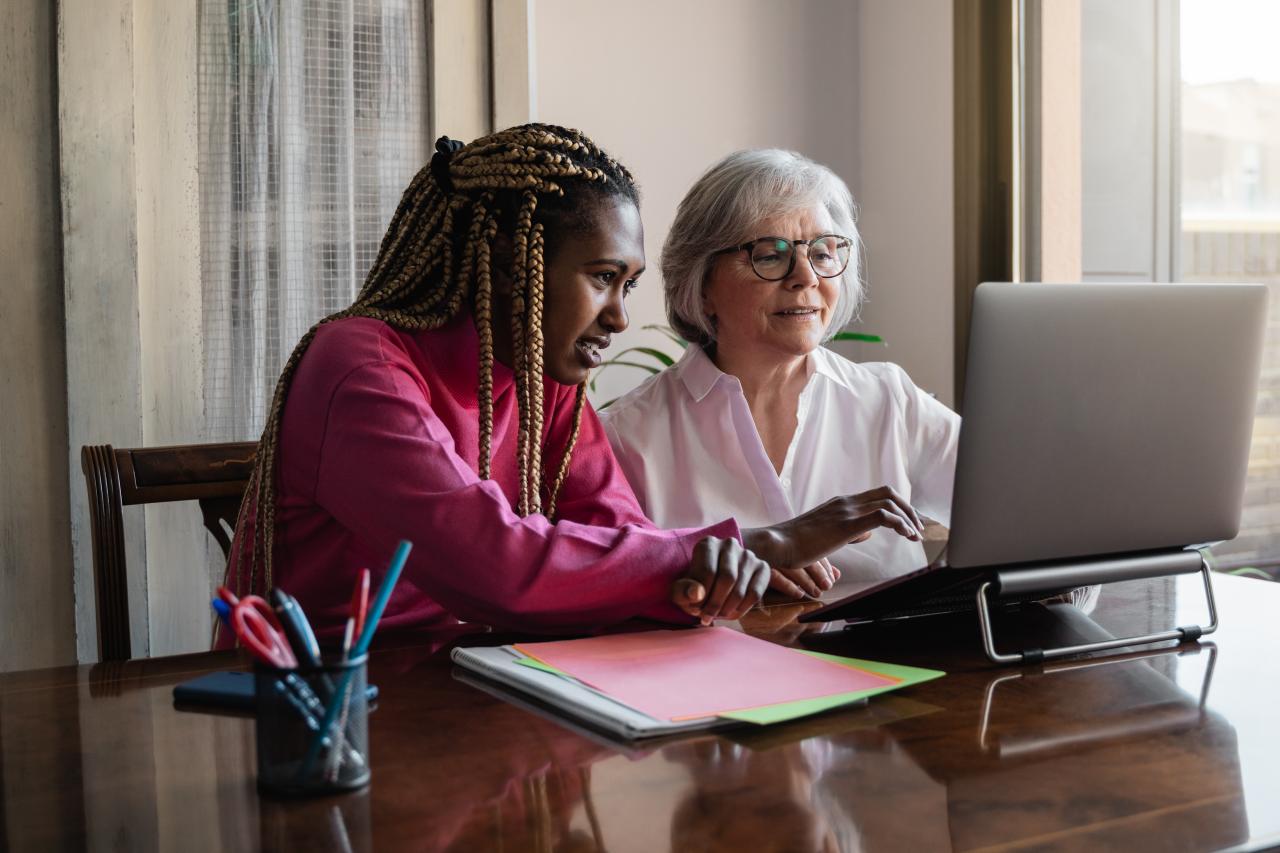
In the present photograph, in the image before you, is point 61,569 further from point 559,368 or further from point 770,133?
point 770,133

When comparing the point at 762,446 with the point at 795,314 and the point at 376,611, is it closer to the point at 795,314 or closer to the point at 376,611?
the point at 795,314

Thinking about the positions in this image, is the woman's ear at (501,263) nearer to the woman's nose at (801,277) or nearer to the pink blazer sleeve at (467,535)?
the pink blazer sleeve at (467,535)

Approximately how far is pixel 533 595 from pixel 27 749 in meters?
0.42

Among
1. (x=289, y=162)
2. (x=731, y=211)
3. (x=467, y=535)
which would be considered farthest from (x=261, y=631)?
(x=289, y=162)

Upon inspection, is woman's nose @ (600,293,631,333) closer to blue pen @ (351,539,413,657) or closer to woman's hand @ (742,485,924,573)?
woman's hand @ (742,485,924,573)

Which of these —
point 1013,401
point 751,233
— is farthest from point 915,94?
point 1013,401

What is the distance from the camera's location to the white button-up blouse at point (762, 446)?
1.80 m

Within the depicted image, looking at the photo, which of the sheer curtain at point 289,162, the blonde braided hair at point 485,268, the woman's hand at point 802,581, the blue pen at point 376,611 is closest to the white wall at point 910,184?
the sheer curtain at point 289,162

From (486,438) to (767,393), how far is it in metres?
0.70

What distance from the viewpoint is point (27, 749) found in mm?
814

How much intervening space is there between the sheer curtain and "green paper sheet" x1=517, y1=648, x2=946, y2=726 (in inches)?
56.0

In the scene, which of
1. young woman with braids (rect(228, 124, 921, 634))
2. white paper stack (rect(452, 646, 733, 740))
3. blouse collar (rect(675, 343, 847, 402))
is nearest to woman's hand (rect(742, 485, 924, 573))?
young woman with braids (rect(228, 124, 921, 634))

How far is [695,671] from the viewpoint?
957 millimetres

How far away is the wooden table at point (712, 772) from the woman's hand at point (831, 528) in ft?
0.58
